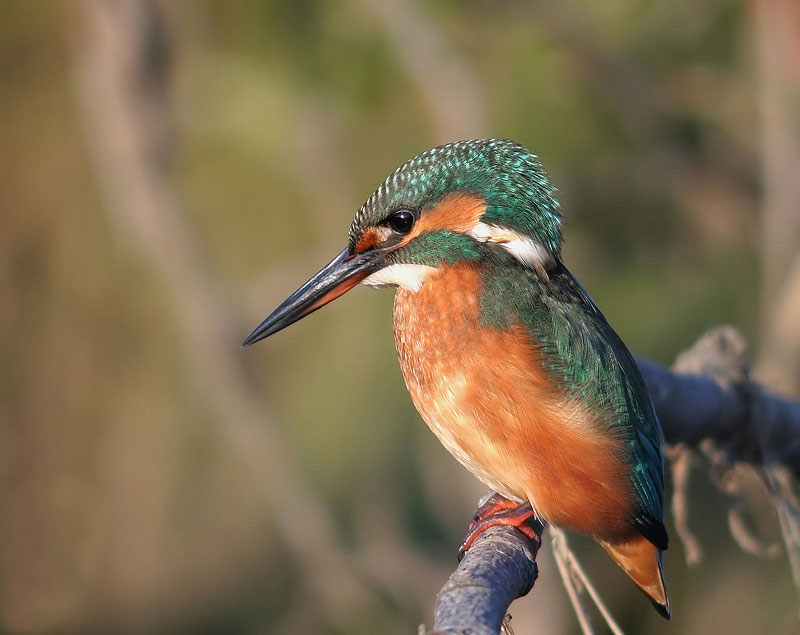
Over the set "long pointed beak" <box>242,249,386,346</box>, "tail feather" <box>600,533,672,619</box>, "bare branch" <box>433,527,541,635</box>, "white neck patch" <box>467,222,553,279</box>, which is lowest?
"tail feather" <box>600,533,672,619</box>

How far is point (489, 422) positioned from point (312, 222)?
2291 millimetres

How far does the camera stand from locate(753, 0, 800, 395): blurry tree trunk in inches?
118

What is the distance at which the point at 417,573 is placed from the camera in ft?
11.3

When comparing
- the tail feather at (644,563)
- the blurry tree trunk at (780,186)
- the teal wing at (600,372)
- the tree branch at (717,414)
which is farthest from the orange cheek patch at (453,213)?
the blurry tree trunk at (780,186)

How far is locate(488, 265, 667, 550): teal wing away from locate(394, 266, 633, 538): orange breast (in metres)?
0.03

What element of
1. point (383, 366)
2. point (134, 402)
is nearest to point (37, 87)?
point (134, 402)

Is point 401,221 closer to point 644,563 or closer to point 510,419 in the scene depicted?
point 510,419

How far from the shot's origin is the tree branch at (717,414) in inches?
68.1

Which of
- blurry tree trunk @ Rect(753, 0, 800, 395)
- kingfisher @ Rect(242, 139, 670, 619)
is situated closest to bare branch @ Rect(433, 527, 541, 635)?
Result: kingfisher @ Rect(242, 139, 670, 619)

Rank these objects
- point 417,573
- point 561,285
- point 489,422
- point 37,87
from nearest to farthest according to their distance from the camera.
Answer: point 489,422 < point 561,285 < point 417,573 < point 37,87

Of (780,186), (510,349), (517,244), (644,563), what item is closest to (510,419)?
(510,349)

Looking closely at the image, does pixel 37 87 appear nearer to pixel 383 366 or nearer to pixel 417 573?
pixel 383 366

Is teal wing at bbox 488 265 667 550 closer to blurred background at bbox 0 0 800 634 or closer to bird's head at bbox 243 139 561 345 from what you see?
bird's head at bbox 243 139 561 345

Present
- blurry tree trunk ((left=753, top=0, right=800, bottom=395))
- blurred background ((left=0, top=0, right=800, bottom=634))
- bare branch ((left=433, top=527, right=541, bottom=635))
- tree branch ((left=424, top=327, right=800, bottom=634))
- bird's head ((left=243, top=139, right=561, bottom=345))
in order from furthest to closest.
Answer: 1. blurred background ((left=0, top=0, right=800, bottom=634))
2. blurry tree trunk ((left=753, top=0, right=800, bottom=395))
3. bird's head ((left=243, top=139, right=561, bottom=345))
4. tree branch ((left=424, top=327, right=800, bottom=634))
5. bare branch ((left=433, top=527, right=541, bottom=635))
